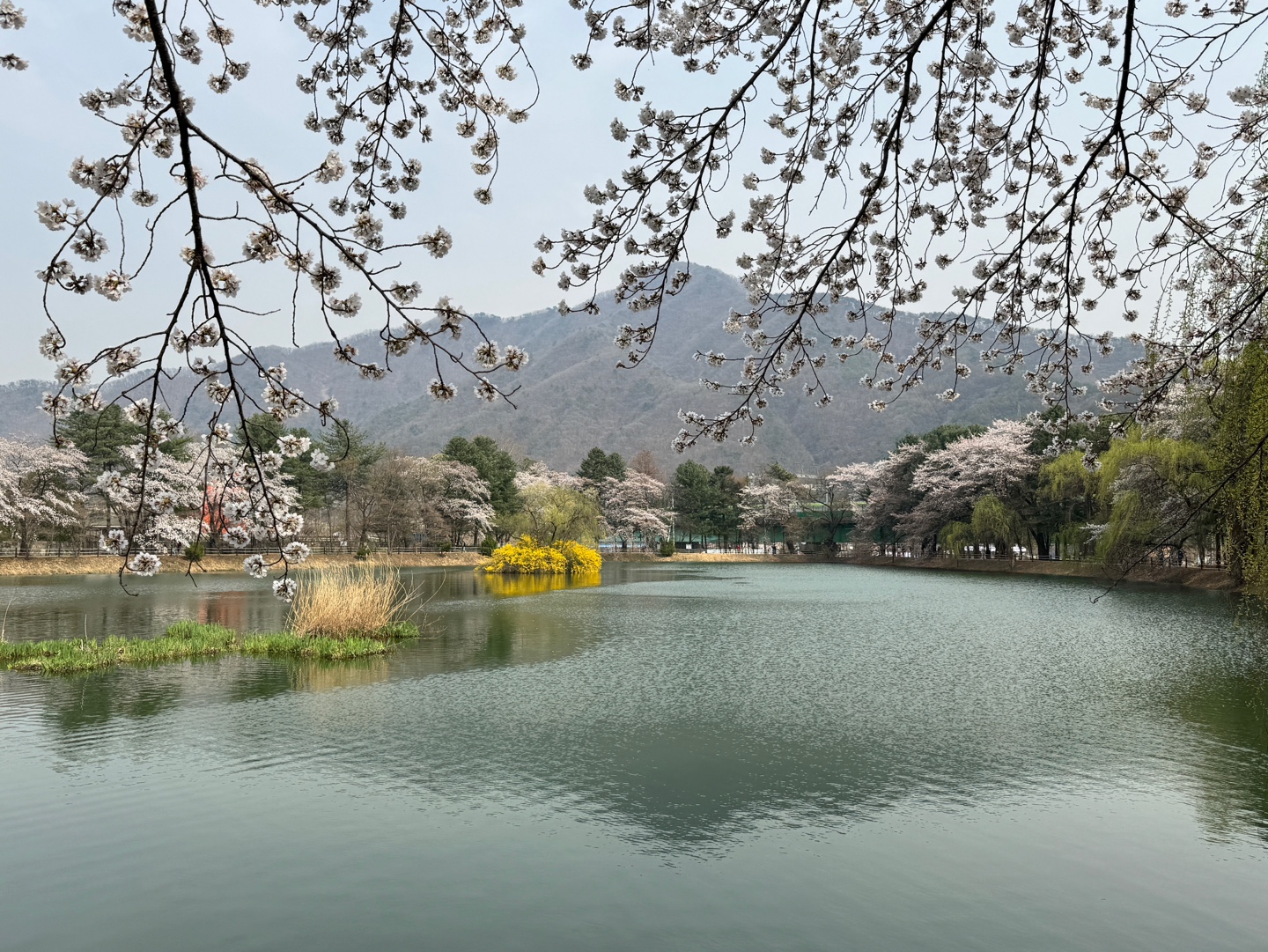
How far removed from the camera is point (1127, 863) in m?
5.10

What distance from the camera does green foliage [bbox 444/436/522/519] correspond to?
4697cm

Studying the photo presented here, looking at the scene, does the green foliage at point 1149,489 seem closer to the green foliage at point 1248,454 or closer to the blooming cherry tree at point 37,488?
the green foliage at point 1248,454

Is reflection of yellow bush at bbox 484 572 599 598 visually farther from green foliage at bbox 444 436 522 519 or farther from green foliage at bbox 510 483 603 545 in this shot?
green foliage at bbox 444 436 522 519

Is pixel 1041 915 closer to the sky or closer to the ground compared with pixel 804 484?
closer to the ground

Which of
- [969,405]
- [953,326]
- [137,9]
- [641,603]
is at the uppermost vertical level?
[969,405]

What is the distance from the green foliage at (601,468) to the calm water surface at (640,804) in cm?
4910

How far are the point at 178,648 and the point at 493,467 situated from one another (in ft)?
116

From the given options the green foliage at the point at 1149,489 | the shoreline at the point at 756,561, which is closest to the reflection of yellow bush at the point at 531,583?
the shoreline at the point at 756,561

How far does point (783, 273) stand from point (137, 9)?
2641 millimetres

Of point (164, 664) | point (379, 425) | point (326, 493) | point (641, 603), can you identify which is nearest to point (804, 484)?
point (326, 493)

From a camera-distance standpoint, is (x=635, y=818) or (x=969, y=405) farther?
(x=969, y=405)

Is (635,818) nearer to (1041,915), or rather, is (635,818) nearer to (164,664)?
(1041,915)

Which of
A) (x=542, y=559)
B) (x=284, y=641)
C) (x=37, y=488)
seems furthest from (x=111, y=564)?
(x=284, y=641)

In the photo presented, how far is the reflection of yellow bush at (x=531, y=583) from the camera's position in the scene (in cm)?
2559
